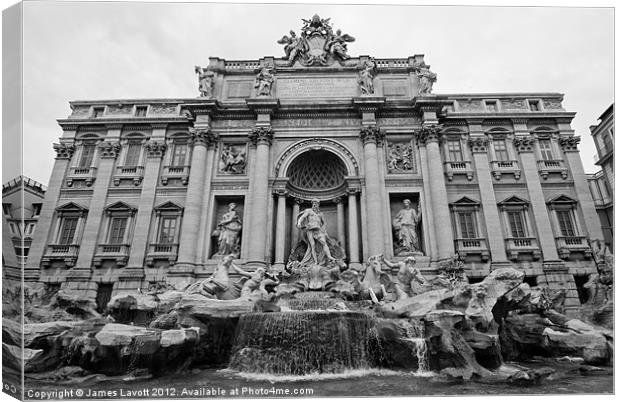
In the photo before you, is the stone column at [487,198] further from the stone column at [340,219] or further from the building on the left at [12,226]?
the building on the left at [12,226]

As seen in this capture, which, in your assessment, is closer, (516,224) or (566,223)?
(566,223)

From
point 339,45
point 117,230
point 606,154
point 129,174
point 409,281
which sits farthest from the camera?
point 339,45

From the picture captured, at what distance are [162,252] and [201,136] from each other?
238 inches

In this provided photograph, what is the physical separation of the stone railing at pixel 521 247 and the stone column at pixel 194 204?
572 inches

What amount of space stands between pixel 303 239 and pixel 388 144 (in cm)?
692

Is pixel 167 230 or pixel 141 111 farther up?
pixel 141 111

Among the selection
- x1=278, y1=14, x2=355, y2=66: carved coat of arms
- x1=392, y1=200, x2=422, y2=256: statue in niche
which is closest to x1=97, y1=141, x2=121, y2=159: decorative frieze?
x1=278, y1=14, x2=355, y2=66: carved coat of arms

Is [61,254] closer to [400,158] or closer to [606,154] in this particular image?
[400,158]

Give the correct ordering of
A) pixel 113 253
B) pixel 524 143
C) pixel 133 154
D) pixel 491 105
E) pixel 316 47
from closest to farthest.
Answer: pixel 113 253 < pixel 524 143 < pixel 133 154 < pixel 491 105 < pixel 316 47

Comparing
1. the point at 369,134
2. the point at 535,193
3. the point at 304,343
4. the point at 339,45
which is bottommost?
the point at 304,343

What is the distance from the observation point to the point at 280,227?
16156mm

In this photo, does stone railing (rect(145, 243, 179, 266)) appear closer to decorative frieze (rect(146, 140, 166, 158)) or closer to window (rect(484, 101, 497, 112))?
decorative frieze (rect(146, 140, 166, 158))

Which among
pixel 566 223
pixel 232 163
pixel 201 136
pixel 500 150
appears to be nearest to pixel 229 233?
pixel 232 163

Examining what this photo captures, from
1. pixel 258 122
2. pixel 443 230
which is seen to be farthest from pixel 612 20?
pixel 258 122
